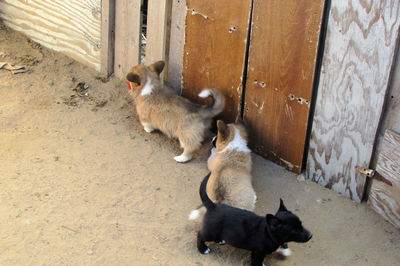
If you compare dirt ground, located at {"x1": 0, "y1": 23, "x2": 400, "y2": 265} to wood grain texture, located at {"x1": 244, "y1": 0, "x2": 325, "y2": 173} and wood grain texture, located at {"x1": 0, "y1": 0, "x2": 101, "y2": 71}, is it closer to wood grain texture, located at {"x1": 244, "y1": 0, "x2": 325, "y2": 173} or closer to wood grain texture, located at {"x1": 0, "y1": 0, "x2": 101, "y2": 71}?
wood grain texture, located at {"x1": 244, "y1": 0, "x2": 325, "y2": 173}

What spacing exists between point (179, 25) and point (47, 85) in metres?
1.96

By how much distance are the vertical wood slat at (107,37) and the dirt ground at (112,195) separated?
0.86 ft

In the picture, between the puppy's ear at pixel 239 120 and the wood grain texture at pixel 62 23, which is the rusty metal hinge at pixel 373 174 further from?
the wood grain texture at pixel 62 23

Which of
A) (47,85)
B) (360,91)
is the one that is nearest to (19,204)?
(47,85)

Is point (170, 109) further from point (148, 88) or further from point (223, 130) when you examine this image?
Answer: point (223, 130)

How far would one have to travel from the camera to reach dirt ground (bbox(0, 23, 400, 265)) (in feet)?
12.4

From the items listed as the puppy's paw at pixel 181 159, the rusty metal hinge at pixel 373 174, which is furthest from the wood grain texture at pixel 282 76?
the puppy's paw at pixel 181 159

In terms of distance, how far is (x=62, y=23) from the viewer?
20.7 ft

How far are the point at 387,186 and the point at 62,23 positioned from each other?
4.54m

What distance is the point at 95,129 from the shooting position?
5.36 m

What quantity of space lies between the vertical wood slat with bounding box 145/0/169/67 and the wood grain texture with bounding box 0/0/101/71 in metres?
0.83

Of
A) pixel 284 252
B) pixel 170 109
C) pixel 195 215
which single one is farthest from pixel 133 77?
pixel 284 252

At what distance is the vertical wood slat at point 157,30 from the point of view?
17.3 ft

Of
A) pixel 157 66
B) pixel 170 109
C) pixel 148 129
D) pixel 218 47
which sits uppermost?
pixel 218 47
